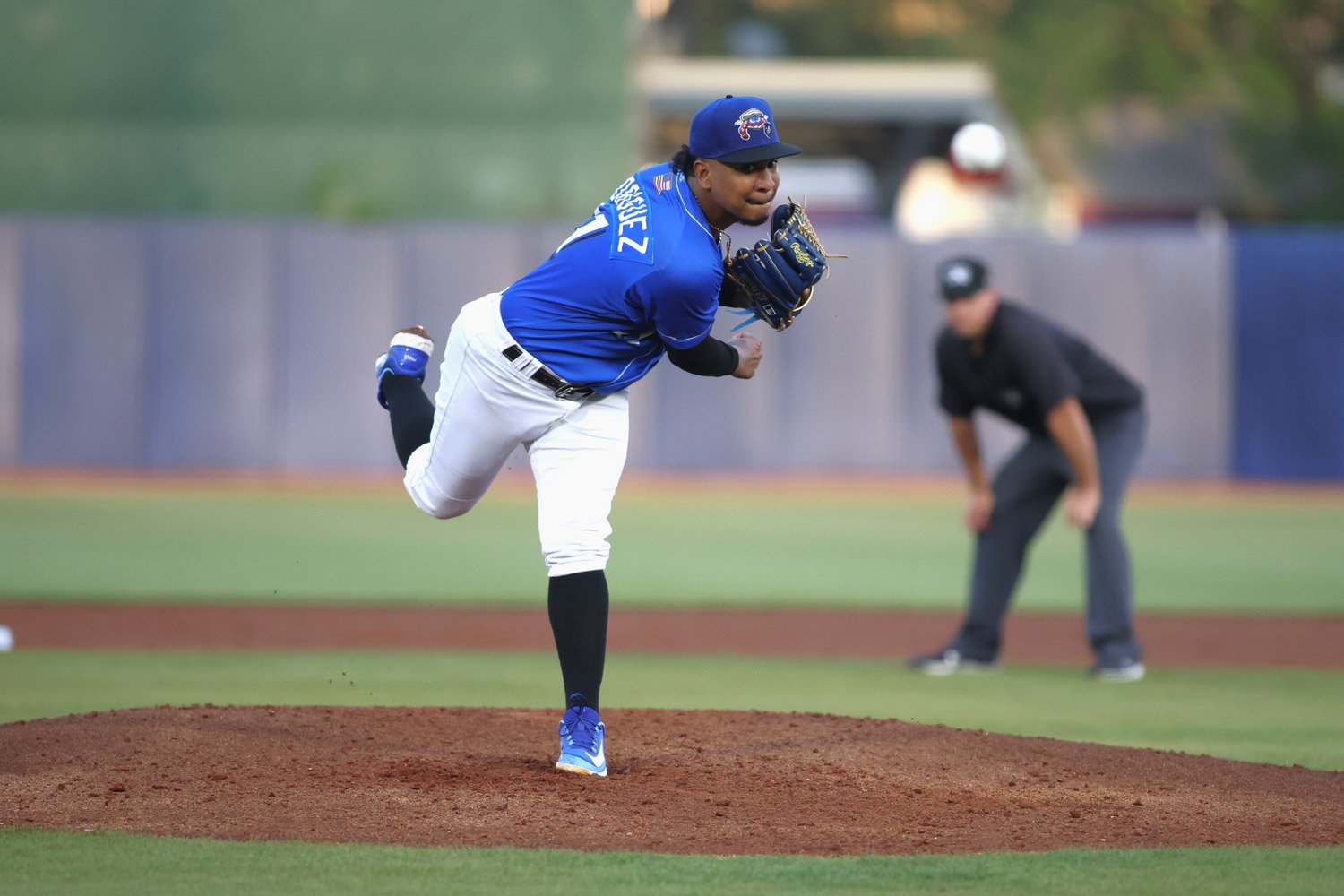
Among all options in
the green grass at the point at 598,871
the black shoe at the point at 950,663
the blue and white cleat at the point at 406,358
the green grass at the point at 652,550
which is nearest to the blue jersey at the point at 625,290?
the blue and white cleat at the point at 406,358

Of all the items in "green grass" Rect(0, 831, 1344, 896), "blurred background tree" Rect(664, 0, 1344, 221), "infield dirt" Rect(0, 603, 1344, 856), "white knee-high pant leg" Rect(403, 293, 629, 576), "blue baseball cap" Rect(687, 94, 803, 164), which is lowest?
"infield dirt" Rect(0, 603, 1344, 856)

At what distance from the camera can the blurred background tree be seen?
96.9 ft

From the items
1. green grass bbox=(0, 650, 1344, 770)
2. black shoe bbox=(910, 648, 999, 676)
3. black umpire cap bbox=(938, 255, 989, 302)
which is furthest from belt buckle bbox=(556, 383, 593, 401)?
black shoe bbox=(910, 648, 999, 676)

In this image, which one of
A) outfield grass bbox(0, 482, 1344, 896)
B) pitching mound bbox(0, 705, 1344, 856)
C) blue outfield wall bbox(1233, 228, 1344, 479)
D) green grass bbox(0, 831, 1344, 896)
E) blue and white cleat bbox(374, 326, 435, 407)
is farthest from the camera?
blue outfield wall bbox(1233, 228, 1344, 479)

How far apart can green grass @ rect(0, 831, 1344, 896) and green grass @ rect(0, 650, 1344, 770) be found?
1.71 meters

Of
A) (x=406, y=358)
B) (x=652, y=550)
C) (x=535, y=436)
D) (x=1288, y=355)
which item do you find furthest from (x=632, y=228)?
(x=1288, y=355)

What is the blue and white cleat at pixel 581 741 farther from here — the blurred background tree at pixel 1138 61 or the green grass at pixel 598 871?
the blurred background tree at pixel 1138 61

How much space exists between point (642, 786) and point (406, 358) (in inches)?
65.5

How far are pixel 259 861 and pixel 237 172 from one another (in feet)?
57.8

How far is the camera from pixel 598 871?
3719mm

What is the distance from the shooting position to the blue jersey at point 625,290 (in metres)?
4.48

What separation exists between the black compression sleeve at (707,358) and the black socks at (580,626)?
0.62m

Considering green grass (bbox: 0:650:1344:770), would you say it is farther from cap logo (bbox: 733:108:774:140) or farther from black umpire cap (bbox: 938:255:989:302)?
cap logo (bbox: 733:108:774:140)

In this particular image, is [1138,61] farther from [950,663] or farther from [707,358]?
[707,358]
